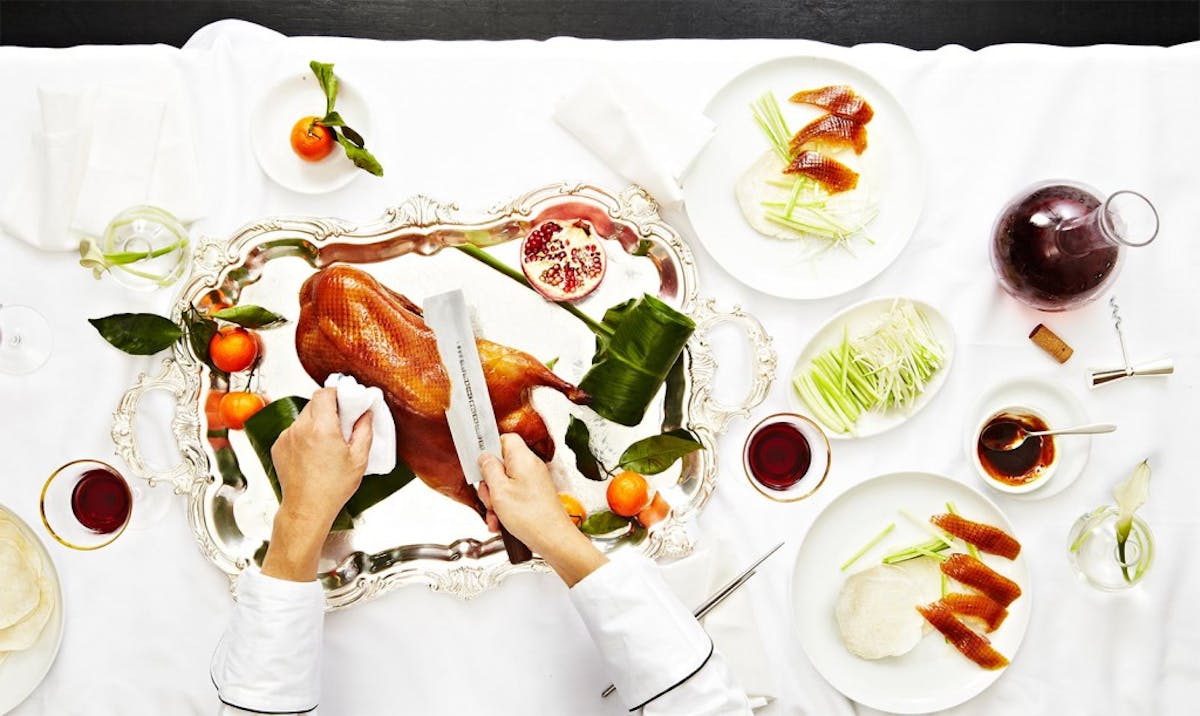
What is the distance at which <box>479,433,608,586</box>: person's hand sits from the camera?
1.41m

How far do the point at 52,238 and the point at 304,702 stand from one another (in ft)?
3.10

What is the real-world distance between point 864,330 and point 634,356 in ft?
1.38

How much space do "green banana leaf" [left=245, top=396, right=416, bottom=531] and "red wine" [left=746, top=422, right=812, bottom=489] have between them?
24.6 inches

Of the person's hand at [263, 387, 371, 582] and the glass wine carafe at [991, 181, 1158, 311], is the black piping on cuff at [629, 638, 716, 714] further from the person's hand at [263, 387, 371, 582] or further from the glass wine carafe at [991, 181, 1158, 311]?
the glass wine carafe at [991, 181, 1158, 311]

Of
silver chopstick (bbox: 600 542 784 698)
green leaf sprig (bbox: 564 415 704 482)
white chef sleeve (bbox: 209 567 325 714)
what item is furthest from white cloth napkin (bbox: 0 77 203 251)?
silver chopstick (bbox: 600 542 784 698)

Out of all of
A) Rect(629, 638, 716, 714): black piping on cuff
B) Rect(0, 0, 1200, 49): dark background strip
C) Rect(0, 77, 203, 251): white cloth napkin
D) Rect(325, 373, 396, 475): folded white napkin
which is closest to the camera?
Rect(629, 638, 716, 714): black piping on cuff

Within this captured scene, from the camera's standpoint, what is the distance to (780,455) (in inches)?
60.8

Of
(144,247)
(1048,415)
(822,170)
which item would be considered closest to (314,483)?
(144,247)

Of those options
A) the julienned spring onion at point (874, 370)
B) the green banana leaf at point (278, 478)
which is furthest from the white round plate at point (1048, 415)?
the green banana leaf at point (278, 478)

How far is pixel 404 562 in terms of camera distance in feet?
5.04

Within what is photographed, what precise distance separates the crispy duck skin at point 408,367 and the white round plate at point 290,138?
168mm

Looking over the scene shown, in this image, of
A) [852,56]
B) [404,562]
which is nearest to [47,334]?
[404,562]

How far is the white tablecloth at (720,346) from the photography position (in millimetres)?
1544

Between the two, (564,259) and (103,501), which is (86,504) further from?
(564,259)
